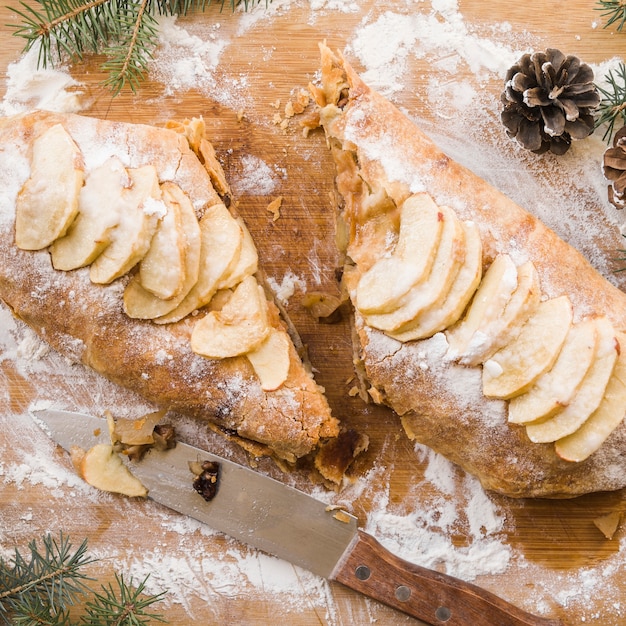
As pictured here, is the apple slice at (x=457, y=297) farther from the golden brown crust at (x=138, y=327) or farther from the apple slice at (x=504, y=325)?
the golden brown crust at (x=138, y=327)

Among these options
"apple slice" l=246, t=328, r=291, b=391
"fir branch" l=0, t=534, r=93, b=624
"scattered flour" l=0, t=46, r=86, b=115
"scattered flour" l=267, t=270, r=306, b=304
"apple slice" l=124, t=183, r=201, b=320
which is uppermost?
"scattered flour" l=0, t=46, r=86, b=115

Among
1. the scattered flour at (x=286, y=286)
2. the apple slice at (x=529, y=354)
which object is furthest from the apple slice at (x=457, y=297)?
the scattered flour at (x=286, y=286)

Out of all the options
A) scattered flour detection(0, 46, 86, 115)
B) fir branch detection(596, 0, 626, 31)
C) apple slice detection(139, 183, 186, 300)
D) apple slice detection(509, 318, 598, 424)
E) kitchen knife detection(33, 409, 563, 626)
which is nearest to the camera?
apple slice detection(509, 318, 598, 424)

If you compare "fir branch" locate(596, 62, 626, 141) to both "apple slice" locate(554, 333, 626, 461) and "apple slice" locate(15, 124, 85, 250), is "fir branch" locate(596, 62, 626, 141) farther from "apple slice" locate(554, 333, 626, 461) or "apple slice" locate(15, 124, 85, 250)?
"apple slice" locate(15, 124, 85, 250)

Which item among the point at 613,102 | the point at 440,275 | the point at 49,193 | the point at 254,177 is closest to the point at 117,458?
the point at 49,193

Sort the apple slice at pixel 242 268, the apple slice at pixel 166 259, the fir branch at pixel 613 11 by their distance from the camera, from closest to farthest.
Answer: the apple slice at pixel 166 259
the apple slice at pixel 242 268
the fir branch at pixel 613 11

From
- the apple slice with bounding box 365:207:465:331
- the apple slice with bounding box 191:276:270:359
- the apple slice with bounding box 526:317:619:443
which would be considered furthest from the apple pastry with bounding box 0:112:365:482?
the apple slice with bounding box 526:317:619:443
